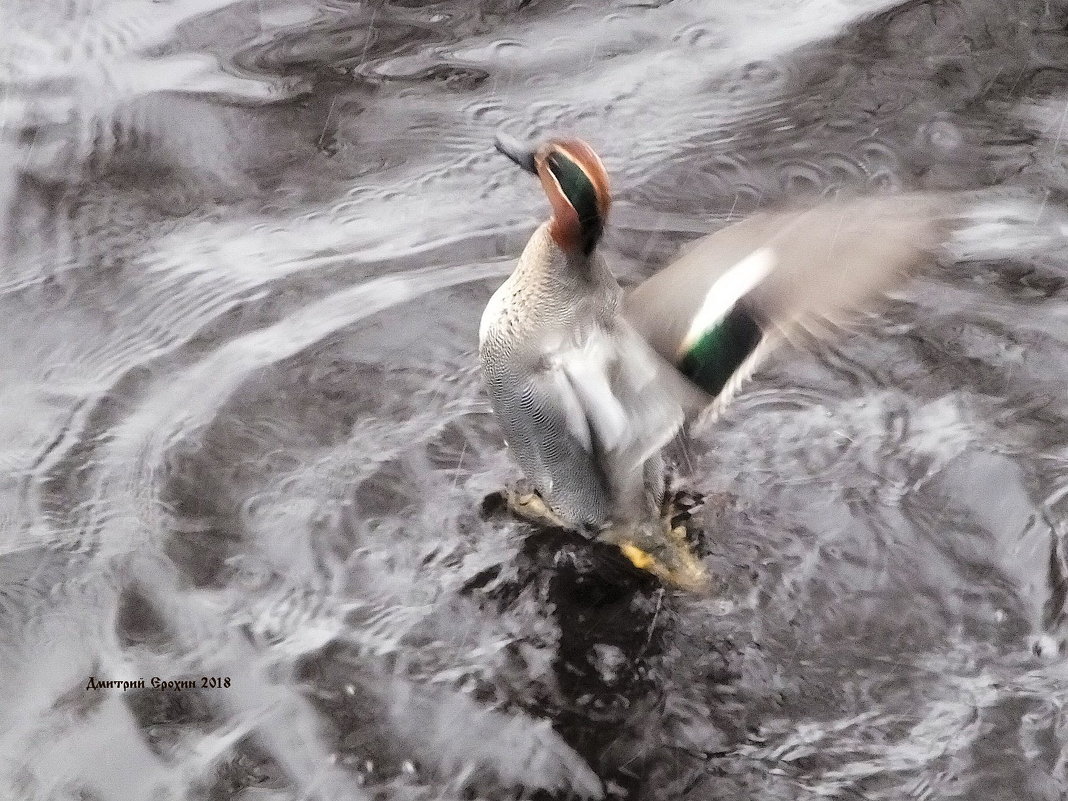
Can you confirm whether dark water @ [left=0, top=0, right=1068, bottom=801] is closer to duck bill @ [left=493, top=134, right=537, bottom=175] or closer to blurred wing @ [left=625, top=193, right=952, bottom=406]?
blurred wing @ [left=625, top=193, right=952, bottom=406]

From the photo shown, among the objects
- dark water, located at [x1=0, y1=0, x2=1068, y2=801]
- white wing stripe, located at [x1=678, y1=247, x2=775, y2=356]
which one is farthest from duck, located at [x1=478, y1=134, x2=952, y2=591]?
dark water, located at [x1=0, y1=0, x2=1068, y2=801]

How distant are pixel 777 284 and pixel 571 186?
0.64 metres

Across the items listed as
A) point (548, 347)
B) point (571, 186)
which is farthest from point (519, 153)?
point (548, 347)

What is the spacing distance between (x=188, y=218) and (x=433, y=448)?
1.68m

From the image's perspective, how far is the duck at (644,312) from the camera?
3701 millimetres

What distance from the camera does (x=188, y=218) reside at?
5469 millimetres

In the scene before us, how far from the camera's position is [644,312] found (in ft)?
13.0

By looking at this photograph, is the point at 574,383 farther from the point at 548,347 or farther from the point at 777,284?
the point at 777,284

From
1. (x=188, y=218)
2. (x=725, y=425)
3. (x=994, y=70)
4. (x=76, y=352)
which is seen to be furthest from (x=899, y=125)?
(x=76, y=352)

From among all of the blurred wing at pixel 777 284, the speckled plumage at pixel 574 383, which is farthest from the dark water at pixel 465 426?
the blurred wing at pixel 777 284

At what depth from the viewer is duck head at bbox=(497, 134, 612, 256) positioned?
3.70 meters

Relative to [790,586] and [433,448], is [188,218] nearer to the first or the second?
[433,448]

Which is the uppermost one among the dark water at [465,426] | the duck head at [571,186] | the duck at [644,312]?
the duck head at [571,186]

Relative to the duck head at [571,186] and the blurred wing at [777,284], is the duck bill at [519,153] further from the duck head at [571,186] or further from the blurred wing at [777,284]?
the blurred wing at [777,284]
